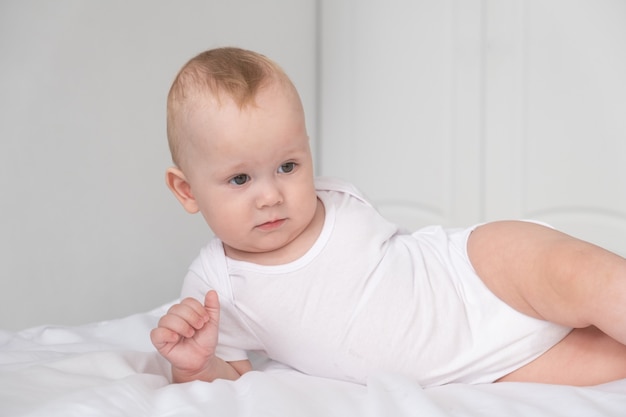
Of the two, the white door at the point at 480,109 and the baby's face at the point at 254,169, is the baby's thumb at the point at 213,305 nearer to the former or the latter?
the baby's face at the point at 254,169

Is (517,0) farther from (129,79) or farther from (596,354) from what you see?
(596,354)

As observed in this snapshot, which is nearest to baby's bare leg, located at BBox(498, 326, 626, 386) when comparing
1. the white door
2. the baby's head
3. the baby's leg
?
the baby's leg

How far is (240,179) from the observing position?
1.25 meters

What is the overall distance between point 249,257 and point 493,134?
131cm

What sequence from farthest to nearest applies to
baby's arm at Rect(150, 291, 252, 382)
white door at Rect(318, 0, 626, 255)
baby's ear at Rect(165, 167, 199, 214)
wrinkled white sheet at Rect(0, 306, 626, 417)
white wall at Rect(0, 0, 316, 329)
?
white door at Rect(318, 0, 626, 255)
white wall at Rect(0, 0, 316, 329)
baby's ear at Rect(165, 167, 199, 214)
baby's arm at Rect(150, 291, 252, 382)
wrinkled white sheet at Rect(0, 306, 626, 417)

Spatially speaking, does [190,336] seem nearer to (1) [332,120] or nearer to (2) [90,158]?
(2) [90,158]

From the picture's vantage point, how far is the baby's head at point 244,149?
121 cm

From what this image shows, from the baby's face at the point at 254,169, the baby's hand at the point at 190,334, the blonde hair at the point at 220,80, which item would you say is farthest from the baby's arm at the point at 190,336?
the blonde hair at the point at 220,80

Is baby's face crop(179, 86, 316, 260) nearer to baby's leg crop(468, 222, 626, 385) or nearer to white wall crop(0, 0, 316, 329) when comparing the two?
baby's leg crop(468, 222, 626, 385)

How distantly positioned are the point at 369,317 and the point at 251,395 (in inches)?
10.3

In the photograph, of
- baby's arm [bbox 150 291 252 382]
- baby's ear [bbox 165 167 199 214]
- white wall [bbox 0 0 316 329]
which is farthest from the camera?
white wall [bbox 0 0 316 329]

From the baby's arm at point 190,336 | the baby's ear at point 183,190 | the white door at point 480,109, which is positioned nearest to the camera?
the baby's arm at point 190,336

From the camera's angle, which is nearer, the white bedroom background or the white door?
the white bedroom background

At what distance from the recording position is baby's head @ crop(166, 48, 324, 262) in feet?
3.97
